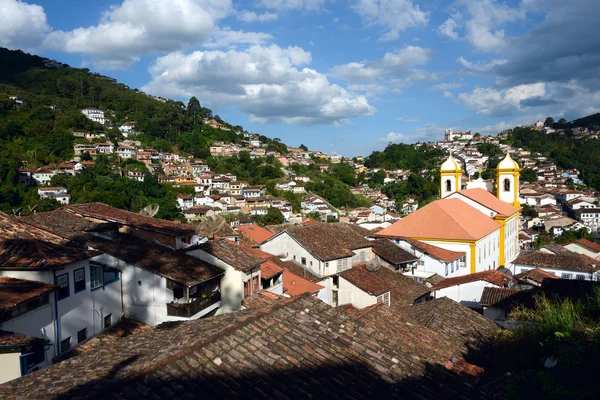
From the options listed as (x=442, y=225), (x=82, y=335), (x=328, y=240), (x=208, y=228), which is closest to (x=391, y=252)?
(x=328, y=240)

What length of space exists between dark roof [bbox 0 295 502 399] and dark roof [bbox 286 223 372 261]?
17.1 metres

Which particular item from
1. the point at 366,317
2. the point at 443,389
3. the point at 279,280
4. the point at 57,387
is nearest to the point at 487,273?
the point at 279,280

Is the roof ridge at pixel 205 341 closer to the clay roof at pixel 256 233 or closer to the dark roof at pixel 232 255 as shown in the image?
the dark roof at pixel 232 255

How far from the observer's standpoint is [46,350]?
10656mm

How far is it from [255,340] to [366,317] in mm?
5170

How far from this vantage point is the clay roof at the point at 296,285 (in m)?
19.5

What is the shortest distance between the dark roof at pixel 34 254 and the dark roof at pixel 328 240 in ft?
42.2

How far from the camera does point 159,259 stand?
14797 millimetres

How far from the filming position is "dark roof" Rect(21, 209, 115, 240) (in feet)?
50.0

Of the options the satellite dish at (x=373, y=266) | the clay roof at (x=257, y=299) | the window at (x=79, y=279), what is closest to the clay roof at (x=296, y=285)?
the clay roof at (x=257, y=299)

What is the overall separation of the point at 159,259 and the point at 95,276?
2.06 meters

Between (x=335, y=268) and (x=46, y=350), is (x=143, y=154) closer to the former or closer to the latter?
(x=335, y=268)

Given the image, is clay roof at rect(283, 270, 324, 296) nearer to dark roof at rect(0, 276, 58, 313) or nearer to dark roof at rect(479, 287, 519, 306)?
dark roof at rect(479, 287, 519, 306)

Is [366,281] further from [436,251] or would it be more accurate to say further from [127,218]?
[127,218]
